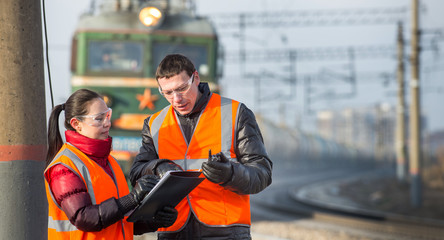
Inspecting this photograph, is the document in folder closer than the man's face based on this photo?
Yes

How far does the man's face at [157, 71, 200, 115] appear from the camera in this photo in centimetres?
287

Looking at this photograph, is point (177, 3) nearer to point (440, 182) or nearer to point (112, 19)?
point (112, 19)

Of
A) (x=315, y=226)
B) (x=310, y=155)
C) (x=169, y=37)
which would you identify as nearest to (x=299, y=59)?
(x=315, y=226)

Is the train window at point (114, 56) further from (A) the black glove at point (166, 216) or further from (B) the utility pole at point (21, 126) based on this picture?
(A) the black glove at point (166, 216)

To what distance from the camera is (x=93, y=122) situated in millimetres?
2766

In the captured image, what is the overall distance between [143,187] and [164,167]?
→ 0.18 meters

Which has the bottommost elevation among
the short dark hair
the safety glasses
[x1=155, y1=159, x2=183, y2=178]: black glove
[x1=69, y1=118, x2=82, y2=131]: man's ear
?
[x1=155, y1=159, x2=183, y2=178]: black glove

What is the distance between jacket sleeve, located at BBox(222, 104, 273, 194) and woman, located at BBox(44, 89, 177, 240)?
1.25 feet

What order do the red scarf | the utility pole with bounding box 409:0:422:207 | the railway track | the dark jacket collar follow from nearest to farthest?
the red scarf
the dark jacket collar
the railway track
the utility pole with bounding box 409:0:422:207

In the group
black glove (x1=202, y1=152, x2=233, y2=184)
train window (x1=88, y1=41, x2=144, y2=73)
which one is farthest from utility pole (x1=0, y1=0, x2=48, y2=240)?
train window (x1=88, y1=41, x2=144, y2=73)

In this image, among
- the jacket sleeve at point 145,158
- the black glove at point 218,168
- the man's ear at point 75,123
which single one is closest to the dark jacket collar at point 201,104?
the jacket sleeve at point 145,158

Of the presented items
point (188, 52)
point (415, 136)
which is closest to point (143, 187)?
point (188, 52)

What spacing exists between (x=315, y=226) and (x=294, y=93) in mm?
15814

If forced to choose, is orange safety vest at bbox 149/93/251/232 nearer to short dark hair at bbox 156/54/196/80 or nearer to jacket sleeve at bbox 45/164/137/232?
short dark hair at bbox 156/54/196/80
